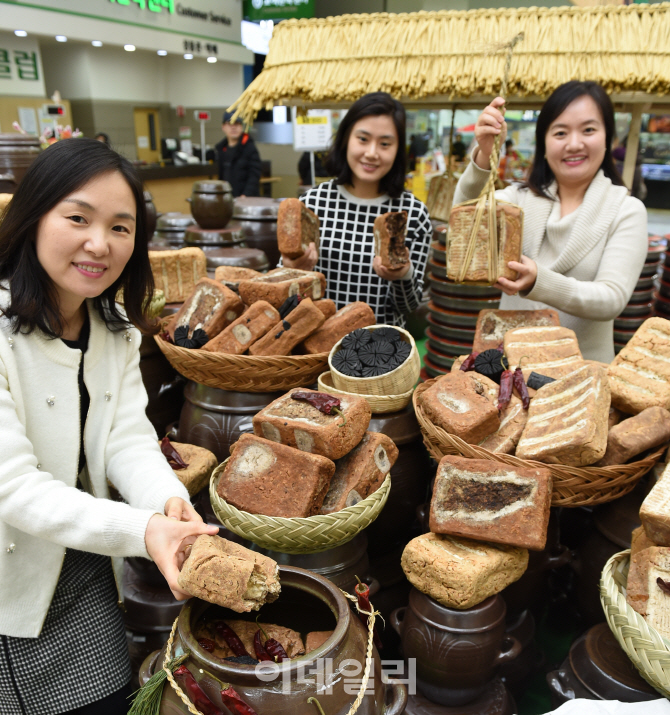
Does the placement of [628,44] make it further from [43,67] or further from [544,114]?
[43,67]

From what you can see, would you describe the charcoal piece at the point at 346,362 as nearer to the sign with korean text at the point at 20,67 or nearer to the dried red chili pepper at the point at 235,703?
the dried red chili pepper at the point at 235,703

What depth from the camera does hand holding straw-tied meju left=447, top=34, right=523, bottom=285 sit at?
1.92 metres

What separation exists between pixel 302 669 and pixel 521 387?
1146 mm

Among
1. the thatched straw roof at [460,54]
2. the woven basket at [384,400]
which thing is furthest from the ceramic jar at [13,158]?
the woven basket at [384,400]

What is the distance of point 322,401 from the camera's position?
5.42 ft

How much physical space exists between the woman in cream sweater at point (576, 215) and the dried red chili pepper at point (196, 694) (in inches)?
58.3

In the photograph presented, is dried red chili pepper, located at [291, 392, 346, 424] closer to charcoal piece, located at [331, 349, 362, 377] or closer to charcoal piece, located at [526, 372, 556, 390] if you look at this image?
charcoal piece, located at [331, 349, 362, 377]

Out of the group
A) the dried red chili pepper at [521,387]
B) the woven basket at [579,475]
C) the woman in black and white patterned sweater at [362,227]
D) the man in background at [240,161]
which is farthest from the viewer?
the man in background at [240,161]

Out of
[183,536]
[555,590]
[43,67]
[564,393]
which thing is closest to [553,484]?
[564,393]

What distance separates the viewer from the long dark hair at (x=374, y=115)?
7.79ft

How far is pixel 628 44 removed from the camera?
2857 mm

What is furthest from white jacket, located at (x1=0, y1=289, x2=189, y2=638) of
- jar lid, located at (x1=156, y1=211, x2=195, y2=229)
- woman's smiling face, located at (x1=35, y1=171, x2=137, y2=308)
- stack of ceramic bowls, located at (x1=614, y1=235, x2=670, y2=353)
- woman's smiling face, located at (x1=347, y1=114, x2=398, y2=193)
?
stack of ceramic bowls, located at (x1=614, y1=235, x2=670, y2=353)

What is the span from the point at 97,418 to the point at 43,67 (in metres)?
10.1

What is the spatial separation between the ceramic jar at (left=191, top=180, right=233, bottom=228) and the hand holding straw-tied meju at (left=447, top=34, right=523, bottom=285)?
173cm
